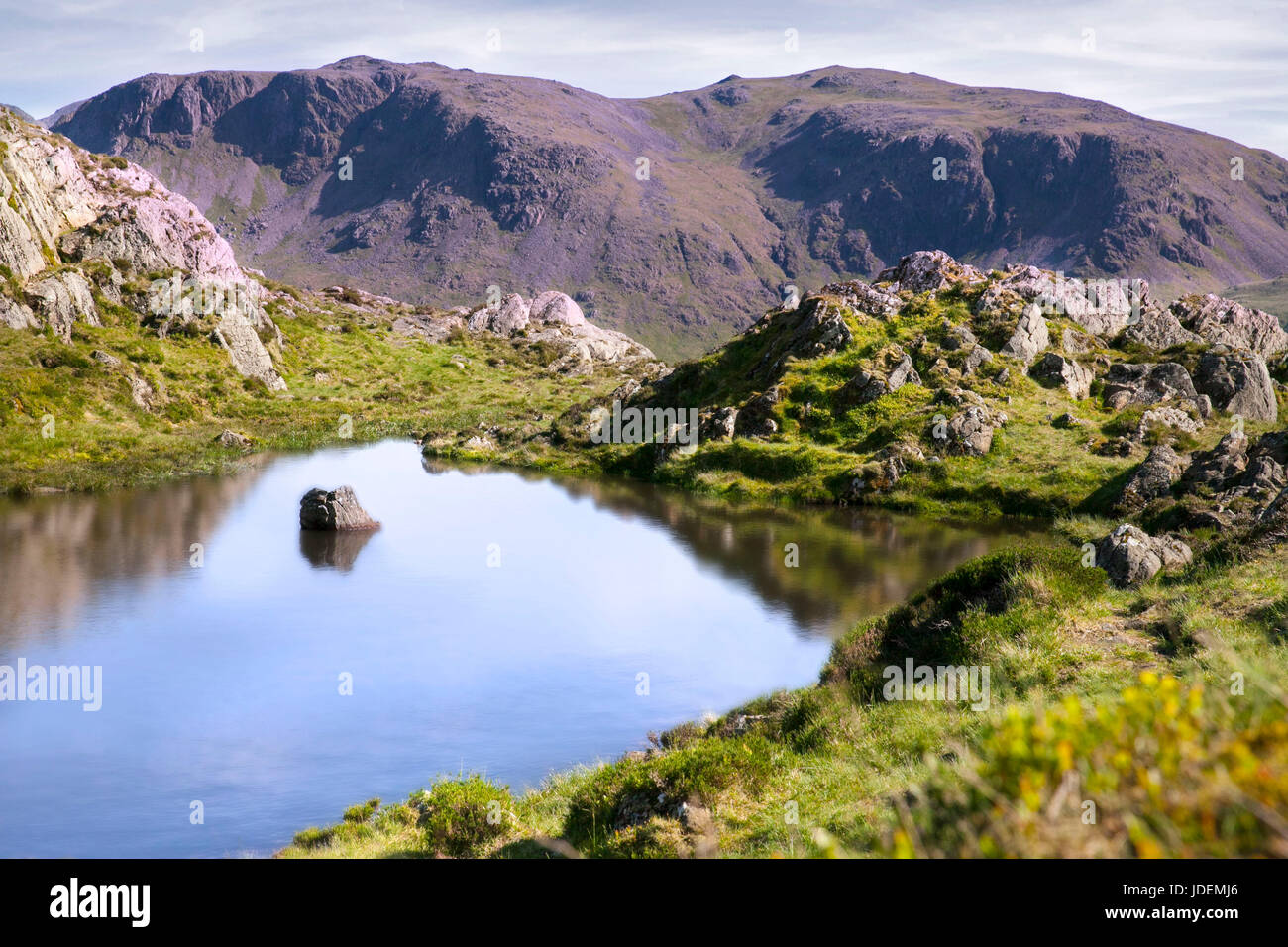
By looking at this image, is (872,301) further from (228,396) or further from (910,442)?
(228,396)

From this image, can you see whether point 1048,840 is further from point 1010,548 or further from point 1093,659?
point 1010,548

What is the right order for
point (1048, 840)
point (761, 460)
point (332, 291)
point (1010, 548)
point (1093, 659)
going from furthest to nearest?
point (332, 291), point (761, 460), point (1010, 548), point (1093, 659), point (1048, 840)

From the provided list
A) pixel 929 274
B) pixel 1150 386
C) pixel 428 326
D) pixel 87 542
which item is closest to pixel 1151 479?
pixel 1150 386

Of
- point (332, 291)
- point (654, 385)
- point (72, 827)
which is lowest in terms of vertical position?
point (72, 827)

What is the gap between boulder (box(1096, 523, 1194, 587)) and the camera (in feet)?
68.7

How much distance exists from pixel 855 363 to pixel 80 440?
4628cm

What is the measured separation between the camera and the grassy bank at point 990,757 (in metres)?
4.95

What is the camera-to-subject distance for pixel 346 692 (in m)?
23.1

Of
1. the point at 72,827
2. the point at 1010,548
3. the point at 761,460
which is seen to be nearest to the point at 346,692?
the point at 72,827

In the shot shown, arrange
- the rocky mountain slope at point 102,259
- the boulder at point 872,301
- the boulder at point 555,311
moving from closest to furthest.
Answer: the boulder at point 872,301 → the rocky mountain slope at point 102,259 → the boulder at point 555,311

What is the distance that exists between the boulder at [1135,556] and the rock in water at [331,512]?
102 feet

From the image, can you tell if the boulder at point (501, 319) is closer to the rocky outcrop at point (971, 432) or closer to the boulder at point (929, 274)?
the boulder at point (929, 274)

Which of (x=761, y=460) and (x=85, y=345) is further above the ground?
(x=85, y=345)

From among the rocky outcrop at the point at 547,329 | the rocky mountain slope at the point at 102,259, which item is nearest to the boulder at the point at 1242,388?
the rocky mountain slope at the point at 102,259
